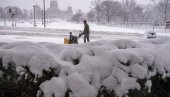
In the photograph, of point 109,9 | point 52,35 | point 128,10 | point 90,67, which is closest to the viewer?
point 90,67

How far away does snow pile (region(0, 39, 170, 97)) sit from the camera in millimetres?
2855

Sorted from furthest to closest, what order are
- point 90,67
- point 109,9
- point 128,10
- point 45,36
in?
point 128,10 → point 109,9 → point 45,36 → point 90,67

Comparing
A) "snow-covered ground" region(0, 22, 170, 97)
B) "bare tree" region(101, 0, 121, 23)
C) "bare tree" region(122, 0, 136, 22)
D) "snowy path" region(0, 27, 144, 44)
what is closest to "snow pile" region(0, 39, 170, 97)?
"snow-covered ground" region(0, 22, 170, 97)

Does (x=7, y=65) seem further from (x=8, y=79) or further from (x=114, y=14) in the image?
(x=114, y=14)

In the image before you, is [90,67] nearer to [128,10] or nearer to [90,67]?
[90,67]

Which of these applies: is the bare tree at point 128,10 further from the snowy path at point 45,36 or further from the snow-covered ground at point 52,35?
the snowy path at point 45,36

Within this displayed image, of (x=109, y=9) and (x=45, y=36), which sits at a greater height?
(x=109, y=9)

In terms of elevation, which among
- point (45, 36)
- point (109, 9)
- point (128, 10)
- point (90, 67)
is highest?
point (128, 10)

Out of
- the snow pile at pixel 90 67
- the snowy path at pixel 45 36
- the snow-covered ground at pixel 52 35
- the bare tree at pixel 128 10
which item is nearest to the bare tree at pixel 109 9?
the bare tree at pixel 128 10

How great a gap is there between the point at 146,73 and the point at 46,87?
1.36 meters

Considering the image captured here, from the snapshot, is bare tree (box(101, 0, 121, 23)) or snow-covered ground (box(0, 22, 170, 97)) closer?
snow-covered ground (box(0, 22, 170, 97))

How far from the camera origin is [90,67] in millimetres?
2957

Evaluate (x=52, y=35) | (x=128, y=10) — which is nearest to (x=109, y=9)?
(x=128, y=10)

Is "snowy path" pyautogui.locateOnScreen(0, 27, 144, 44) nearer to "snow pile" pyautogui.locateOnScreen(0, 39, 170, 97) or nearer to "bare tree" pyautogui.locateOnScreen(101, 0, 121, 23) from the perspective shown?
A: "snow pile" pyautogui.locateOnScreen(0, 39, 170, 97)
